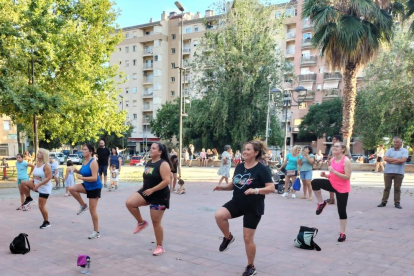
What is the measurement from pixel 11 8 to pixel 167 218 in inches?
550

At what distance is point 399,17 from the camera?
1848 centimetres

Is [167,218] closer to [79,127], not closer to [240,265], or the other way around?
[240,265]

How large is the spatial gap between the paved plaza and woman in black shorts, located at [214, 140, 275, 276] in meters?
0.65

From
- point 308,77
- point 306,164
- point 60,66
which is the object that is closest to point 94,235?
point 306,164

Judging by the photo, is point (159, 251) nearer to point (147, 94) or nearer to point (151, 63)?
point (147, 94)

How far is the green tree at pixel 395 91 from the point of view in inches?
1069

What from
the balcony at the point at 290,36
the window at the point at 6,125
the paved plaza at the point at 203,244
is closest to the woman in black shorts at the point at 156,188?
the paved plaza at the point at 203,244

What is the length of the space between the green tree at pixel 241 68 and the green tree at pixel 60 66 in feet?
30.1

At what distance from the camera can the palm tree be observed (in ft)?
54.1

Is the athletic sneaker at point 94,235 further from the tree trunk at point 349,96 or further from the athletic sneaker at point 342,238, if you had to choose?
the tree trunk at point 349,96

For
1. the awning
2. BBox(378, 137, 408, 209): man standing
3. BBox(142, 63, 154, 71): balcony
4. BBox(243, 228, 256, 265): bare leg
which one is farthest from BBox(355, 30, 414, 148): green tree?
BBox(142, 63, 154, 71): balcony

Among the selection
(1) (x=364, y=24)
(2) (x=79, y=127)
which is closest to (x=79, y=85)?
(2) (x=79, y=127)

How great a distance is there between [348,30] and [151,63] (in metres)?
53.8

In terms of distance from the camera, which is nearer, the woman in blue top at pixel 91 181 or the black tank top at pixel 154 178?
the black tank top at pixel 154 178
